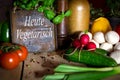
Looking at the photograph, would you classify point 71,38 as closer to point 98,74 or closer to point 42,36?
point 42,36

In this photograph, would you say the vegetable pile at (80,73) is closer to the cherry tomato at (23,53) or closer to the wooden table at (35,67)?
the wooden table at (35,67)

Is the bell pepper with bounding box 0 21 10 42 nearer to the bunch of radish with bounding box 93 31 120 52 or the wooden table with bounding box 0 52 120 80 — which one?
the wooden table with bounding box 0 52 120 80

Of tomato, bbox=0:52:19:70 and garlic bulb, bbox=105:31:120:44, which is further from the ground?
garlic bulb, bbox=105:31:120:44

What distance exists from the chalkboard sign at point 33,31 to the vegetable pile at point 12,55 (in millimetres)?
81

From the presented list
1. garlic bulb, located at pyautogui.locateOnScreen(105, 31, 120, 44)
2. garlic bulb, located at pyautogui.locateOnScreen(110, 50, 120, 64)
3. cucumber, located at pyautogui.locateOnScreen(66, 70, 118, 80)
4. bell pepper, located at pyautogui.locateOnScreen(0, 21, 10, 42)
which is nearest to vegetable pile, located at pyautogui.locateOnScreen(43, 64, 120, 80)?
cucumber, located at pyautogui.locateOnScreen(66, 70, 118, 80)

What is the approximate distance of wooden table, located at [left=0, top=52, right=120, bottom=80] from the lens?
1.01 metres

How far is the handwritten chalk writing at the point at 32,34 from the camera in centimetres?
123

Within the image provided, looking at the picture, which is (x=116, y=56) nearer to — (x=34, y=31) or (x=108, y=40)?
(x=108, y=40)

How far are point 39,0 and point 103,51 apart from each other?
363 mm

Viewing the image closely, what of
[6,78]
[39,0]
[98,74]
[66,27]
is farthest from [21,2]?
[98,74]

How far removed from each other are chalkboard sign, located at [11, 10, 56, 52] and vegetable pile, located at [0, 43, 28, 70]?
8cm

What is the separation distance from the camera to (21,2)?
121cm

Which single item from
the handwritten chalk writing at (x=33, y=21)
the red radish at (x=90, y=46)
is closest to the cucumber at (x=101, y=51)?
the red radish at (x=90, y=46)

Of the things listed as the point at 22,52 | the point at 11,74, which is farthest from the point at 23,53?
the point at 11,74
